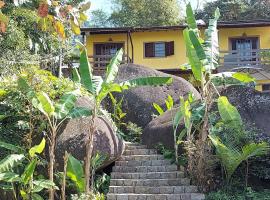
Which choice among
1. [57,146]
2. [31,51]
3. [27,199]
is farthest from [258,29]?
[27,199]

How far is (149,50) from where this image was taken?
26031 mm

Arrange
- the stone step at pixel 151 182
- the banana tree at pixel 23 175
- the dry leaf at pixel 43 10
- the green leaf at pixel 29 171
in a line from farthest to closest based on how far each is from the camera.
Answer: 1. the stone step at pixel 151 182
2. the green leaf at pixel 29 171
3. the banana tree at pixel 23 175
4. the dry leaf at pixel 43 10

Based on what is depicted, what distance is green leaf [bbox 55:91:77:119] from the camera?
965 cm

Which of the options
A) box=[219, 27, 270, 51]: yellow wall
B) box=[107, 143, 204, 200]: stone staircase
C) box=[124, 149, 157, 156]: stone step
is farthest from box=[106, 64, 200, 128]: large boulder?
box=[219, 27, 270, 51]: yellow wall

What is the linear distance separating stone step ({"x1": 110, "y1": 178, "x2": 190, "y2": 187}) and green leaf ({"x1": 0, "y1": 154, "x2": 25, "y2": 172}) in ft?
10.0

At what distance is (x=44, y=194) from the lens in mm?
10812

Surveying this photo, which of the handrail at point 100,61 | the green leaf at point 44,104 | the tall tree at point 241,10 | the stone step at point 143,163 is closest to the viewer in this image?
the green leaf at point 44,104

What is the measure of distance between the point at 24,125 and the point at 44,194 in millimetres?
1660

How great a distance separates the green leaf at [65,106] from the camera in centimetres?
965

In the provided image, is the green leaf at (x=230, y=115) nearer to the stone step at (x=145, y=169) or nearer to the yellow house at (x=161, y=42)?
the stone step at (x=145, y=169)

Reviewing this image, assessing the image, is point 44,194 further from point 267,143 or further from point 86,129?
point 267,143

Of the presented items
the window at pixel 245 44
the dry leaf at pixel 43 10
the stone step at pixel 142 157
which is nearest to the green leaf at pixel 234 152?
the stone step at pixel 142 157

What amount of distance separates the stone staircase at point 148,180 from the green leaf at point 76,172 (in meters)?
1.37

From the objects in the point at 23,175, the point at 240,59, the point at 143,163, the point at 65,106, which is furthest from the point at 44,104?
the point at 240,59
